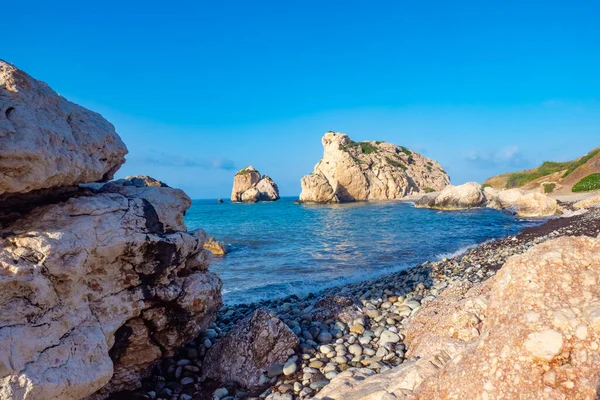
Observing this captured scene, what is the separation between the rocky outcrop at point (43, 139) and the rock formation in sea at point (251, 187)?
107 metres

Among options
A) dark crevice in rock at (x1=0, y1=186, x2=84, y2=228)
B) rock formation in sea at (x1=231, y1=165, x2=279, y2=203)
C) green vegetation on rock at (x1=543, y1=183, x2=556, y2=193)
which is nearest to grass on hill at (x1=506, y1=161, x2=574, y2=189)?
green vegetation on rock at (x1=543, y1=183, x2=556, y2=193)

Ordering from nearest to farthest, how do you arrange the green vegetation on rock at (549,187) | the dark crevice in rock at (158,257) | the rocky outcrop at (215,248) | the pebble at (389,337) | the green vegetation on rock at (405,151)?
the dark crevice in rock at (158,257) < the pebble at (389,337) < the rocky outcrop at (215,248) < the green vegetation on rock at (549,187) < the green vegetation on rock at (405,151)

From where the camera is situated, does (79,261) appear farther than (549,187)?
No

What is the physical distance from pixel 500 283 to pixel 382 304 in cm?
558

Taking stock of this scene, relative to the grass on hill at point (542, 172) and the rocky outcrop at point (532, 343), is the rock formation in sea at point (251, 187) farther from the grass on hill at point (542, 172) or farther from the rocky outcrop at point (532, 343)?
the rocky outcrop at point (532, 343)

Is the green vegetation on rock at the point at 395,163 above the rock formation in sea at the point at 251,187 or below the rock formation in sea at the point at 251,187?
above

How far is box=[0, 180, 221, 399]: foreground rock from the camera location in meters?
3.69

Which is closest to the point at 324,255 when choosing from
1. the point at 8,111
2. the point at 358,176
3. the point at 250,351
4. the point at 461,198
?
the point at 250,351

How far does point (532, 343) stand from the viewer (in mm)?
2541

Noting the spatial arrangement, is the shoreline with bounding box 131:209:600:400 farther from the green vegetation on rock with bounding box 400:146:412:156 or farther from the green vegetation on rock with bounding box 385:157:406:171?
the green vegetation on rock with bounding box 400:146:412:156

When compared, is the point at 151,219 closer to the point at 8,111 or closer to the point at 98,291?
the point at 98,291

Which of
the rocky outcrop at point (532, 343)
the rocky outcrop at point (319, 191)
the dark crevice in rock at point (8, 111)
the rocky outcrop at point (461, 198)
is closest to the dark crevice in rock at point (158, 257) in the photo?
the dark crevice in rock at point (8, 111)

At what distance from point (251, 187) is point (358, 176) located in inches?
1556

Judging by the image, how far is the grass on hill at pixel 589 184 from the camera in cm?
4041
